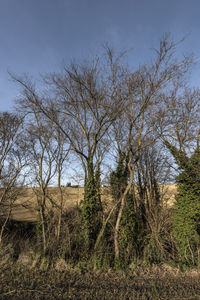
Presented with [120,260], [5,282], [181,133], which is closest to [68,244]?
[120,260]

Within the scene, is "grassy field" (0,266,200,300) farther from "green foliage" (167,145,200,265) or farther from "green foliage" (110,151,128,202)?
"green foliage" (110,151,128,202)

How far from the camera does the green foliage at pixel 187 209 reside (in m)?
9.20

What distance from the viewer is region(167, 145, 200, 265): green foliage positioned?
920 cm

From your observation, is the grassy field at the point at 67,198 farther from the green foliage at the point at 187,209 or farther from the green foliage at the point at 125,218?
the green foliage at the point at 187,209

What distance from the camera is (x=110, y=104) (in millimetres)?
9250

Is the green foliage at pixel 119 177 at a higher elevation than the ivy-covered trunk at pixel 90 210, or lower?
higher

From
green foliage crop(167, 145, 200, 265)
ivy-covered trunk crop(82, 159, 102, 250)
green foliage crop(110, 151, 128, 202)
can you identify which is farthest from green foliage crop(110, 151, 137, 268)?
green foliage crop(167, 145, 200, 265)

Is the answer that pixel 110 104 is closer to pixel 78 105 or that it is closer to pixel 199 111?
pixel 78 105

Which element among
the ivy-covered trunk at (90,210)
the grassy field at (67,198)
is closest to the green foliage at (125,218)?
the grassy field at (67,198)

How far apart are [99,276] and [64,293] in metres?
2.32

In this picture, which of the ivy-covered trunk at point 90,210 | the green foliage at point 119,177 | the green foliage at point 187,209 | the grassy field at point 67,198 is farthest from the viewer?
the grassy field at point 67,198

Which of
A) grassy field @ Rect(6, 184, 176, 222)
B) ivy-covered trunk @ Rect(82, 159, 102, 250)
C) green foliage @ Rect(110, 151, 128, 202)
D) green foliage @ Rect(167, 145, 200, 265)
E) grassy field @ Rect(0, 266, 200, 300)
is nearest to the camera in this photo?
grassy field @ Rect(0, 266, 200, 300)

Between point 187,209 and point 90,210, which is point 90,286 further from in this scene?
point 187,209

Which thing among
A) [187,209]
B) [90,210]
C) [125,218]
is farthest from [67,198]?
[187,209]
